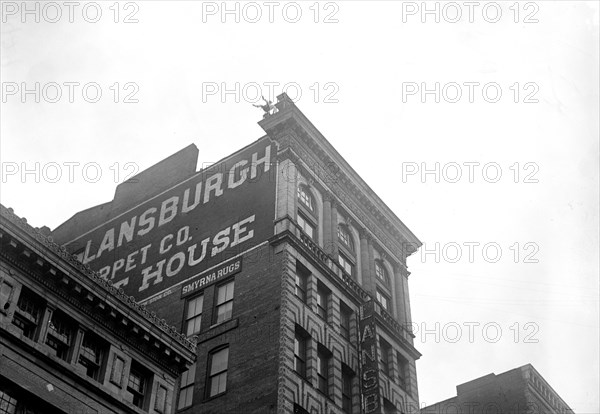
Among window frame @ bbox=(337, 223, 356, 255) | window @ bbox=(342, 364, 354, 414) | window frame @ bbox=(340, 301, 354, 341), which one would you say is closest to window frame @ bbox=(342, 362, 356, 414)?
window @ bbox=(342, 364, 354, 414)

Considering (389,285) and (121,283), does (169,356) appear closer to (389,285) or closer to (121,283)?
(121,283)

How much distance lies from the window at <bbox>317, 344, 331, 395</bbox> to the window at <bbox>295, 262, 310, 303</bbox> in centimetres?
338

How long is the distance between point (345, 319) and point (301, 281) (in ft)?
16.8

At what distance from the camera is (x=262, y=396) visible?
48031 millimetres

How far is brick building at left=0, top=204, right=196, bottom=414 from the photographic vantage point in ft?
109

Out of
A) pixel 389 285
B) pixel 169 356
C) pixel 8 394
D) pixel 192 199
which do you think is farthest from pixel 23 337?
pixel 389 285

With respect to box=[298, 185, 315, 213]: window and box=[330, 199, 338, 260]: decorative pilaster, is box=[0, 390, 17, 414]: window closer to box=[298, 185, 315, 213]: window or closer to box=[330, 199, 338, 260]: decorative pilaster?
box=[298, 185, 315, 213]: window

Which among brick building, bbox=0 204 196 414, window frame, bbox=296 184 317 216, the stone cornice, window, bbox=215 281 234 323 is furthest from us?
window frame, bbox=296 184 317 216

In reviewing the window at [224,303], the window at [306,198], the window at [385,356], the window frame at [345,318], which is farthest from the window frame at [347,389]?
the window at [306,198]

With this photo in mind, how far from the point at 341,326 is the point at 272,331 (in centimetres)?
798

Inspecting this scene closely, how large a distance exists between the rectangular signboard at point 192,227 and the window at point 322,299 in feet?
16.6

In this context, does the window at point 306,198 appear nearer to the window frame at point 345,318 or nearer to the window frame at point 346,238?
the window frame at point 346,238

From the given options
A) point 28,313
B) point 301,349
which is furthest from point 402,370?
point 28,313

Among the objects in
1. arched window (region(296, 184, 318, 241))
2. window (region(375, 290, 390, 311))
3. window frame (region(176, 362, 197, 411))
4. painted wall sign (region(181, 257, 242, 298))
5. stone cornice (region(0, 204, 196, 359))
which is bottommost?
stone cornice (region(0, 204, 196, 359))
